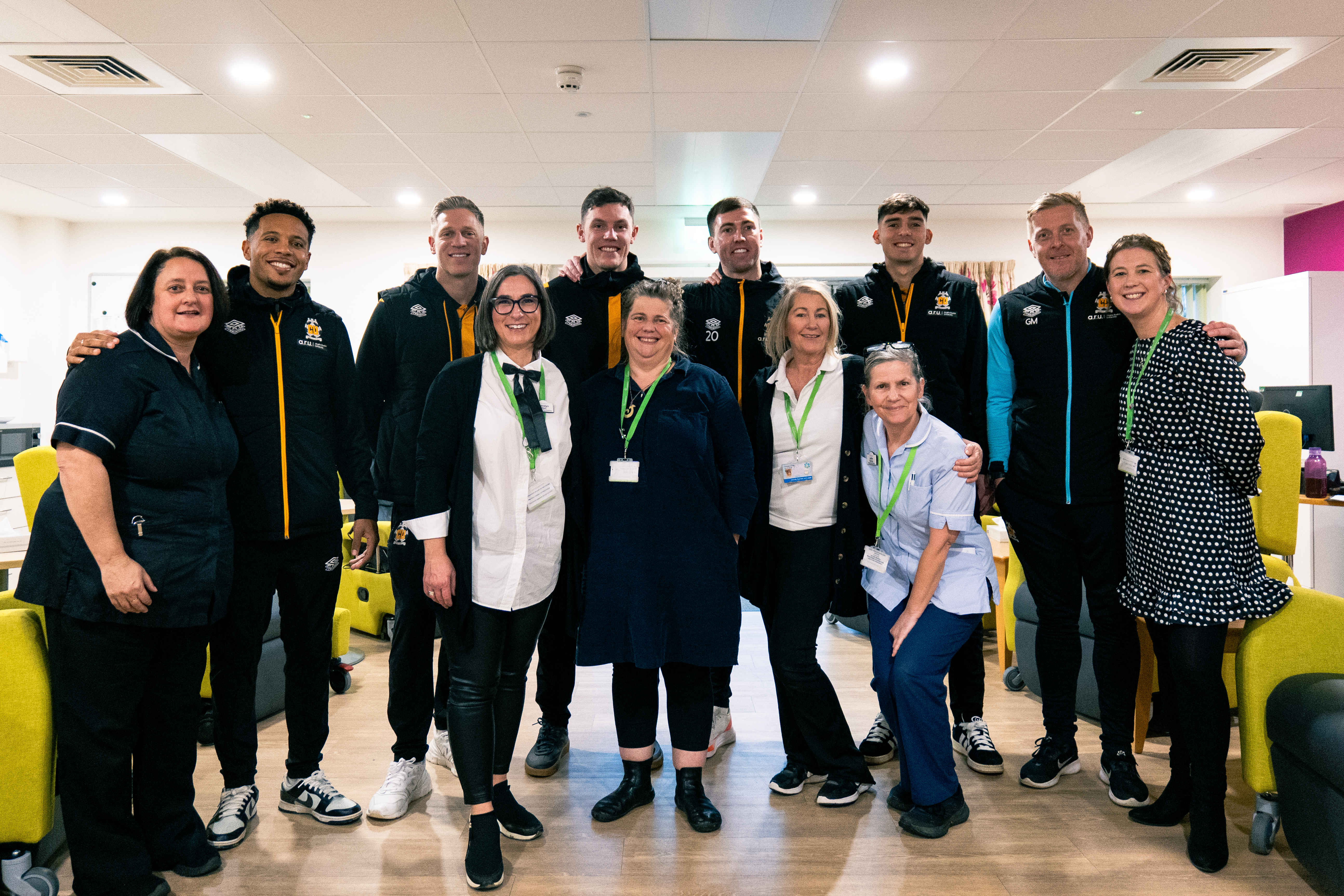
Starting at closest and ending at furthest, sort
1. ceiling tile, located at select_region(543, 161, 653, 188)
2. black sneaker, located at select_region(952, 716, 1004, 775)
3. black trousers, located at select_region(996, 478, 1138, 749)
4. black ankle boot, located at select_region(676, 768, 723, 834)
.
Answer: black ankle boot, located at select_region(676, 768, 723, 834)
black trousers, located at select_region(996, 478, 1138, 749)
black sneaker, located at select_region(952, 716, 1004, 775)
ceiling tile, located at select_region(543, 161, 653, 188)

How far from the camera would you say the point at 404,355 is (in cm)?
262

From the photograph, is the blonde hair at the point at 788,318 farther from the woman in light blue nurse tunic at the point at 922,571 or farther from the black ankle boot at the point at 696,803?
the black ankle boot at the point at 696,803

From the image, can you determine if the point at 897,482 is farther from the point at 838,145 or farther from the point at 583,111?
the point at 838,145

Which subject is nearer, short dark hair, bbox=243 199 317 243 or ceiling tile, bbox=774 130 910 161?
short dark hair, bbox=243 199 317 243

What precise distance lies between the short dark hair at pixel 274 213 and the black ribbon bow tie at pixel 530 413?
824 millimetres

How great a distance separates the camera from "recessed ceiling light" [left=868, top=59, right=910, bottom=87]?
446cm

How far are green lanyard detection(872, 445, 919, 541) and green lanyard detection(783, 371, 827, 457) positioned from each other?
0.80ft

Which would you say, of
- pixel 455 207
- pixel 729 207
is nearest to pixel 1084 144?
pixel 729 207

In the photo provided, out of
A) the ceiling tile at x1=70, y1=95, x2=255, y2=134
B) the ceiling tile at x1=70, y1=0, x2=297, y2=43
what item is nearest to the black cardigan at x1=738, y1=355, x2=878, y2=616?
the ceiling tile at x1=70, y1=0, x2=297, y2=43

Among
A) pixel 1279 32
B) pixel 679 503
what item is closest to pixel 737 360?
pixel 679 503

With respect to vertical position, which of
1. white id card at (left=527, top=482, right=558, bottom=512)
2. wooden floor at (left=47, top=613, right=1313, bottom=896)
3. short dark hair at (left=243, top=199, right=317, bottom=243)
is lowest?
wooden floor at (left=47, top=613, right=1313, bottom=896)

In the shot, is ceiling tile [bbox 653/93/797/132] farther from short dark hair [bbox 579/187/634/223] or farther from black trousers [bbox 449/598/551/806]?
black trousers [bbox 449/598/551/806]

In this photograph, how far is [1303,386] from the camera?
5.27m

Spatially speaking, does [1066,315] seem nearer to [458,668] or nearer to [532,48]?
[458,668]
